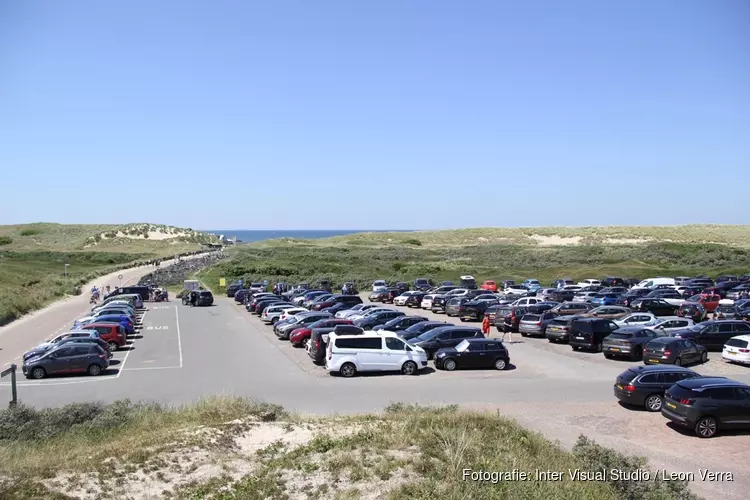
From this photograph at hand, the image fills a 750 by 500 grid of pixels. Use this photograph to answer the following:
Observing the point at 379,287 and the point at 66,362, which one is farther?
the point at 379,287

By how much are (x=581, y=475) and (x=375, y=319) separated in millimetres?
22169

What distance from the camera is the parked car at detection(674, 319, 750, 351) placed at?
2786 centimetres

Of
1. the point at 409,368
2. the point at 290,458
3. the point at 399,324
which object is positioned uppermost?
the point at 290,458

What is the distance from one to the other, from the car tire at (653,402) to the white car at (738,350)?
29.8 feet

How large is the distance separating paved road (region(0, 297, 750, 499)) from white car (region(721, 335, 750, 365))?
518 millimetres

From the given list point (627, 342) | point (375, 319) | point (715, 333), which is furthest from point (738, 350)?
point (375, 319)

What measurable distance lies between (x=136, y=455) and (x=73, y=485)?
56.8 inches

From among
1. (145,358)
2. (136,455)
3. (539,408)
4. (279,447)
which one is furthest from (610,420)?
(145,358)

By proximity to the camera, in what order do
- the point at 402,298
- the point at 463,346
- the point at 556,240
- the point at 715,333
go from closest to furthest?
the point at 463,346 → the point at 715,333 → the point at 402,298 → the point at 556,240

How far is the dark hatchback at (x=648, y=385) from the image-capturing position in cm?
1820

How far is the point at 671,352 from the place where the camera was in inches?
947

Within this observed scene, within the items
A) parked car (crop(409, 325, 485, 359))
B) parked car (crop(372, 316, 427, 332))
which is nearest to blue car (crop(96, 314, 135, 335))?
parked car (crop(372, 316, 427, 332))

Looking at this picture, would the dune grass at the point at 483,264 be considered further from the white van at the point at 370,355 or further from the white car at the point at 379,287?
the white van at the point at 370,355

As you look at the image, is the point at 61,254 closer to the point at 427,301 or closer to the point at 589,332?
the point at 427,301
